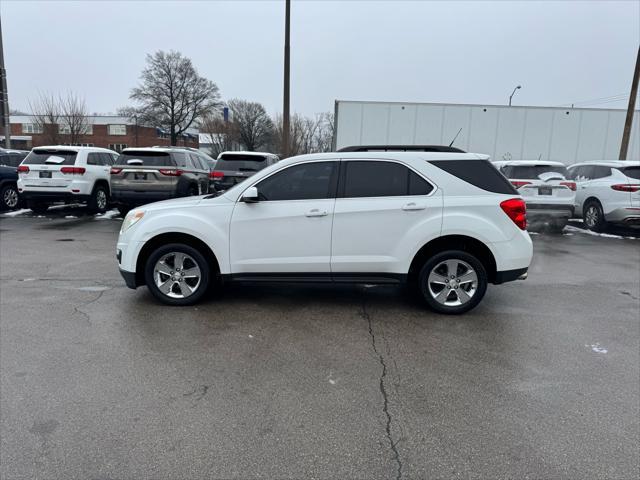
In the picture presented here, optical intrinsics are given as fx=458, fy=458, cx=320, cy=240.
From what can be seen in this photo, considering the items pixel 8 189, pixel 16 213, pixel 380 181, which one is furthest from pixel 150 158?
pixel 380 181

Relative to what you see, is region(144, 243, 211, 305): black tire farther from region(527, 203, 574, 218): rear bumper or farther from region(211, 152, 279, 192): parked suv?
region(527, 203, 574, 218): rear bumper

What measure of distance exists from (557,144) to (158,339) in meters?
16.5

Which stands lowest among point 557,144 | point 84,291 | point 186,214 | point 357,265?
point 84,291

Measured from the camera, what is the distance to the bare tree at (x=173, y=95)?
54781 mm

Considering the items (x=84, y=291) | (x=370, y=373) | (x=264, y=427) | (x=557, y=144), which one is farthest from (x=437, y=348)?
(x=557, y=144)

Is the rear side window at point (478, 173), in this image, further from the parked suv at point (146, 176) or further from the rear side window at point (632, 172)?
the parked suv at point (146, 176)

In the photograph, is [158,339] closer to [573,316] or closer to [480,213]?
[480,213]

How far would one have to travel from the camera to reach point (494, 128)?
16.3 metres

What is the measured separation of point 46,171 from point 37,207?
2573 mm

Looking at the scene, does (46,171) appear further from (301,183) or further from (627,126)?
(627,126)

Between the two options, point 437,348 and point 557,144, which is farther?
point 557,144

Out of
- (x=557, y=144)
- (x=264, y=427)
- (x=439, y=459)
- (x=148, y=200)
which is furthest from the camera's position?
(x=557, y=144)

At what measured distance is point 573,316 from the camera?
17.3 ft

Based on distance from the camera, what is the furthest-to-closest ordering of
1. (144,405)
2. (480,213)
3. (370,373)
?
(480,213), (370,373), (144,405)
